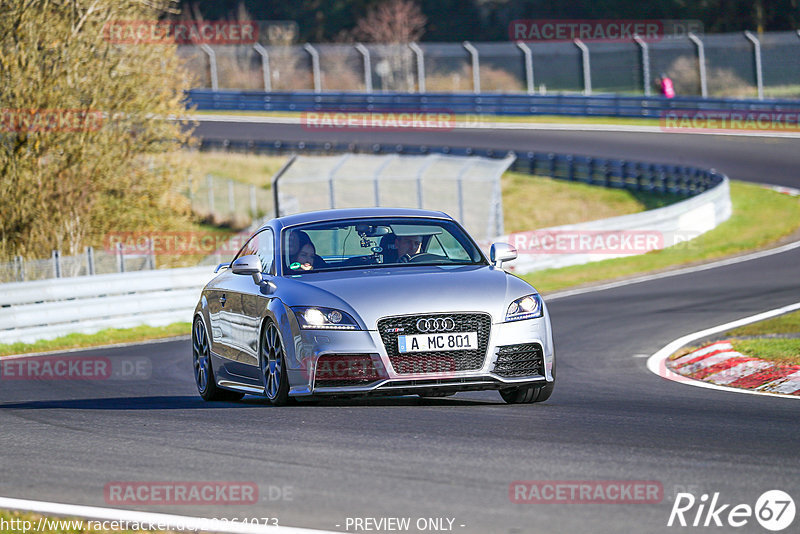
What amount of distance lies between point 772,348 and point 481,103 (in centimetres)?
3722

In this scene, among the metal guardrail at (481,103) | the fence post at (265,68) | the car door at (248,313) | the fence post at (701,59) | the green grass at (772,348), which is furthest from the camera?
the fence post at (265,68)

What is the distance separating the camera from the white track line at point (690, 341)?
35.4 ft

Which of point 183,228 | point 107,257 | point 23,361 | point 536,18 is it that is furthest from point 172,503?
point 536,18

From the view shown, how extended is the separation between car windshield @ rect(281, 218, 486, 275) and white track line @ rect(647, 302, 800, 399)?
8.24 feet

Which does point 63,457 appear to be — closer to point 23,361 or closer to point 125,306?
point 23,361

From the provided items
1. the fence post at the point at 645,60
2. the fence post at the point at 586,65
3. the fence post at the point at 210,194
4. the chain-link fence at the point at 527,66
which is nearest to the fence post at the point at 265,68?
the chain-link fence at the point at 527,66

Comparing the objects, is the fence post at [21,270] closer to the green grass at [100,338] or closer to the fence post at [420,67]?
the green grass at [100,338]

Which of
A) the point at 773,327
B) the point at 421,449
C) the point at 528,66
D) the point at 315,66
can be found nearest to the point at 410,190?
the point at 528,66

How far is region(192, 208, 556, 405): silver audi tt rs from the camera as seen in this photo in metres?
8.66

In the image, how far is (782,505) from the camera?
5664 mm

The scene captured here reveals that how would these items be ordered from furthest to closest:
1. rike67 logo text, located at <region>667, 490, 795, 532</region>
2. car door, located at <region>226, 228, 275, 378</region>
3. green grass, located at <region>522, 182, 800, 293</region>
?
green grass, located at <region>522, 182, 800, 293</region>
car door, located at <region>226, 228, 275, 378</region>
rike67 logo text, located at <region>667, 490, 795, 532</region>

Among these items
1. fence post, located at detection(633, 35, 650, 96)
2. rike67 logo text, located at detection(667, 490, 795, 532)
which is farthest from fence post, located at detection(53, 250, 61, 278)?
fence post, located at detection(633, 35, 650, 96)

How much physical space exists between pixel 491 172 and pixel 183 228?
690 cm

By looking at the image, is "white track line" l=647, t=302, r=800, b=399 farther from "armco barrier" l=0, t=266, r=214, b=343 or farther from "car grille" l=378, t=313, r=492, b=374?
"armco barrier" l=0, t=266, r=214, b=343
